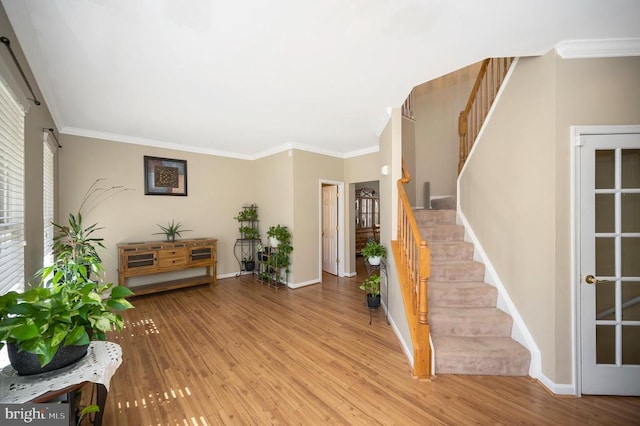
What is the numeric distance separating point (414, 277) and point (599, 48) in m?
2.21

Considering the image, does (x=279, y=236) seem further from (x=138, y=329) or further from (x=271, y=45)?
(x=271, y=45)

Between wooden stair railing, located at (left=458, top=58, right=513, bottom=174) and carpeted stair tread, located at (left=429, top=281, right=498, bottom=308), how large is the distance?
172cm

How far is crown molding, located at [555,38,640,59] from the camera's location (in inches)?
69.4

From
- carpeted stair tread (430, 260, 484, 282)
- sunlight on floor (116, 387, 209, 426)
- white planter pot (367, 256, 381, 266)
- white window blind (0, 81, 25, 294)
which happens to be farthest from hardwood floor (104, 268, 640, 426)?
white window blind (0, 81, 25, 294)

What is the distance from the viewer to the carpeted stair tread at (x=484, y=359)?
2.05 meters

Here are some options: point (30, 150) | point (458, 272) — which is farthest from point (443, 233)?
point (30, 150)

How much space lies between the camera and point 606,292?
1.85 metres

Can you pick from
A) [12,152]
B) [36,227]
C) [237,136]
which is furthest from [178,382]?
[237,136]

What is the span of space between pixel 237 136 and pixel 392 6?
3215mm

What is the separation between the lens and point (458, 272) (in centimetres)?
270

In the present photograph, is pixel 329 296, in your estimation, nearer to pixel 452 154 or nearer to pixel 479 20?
pixel 452 154

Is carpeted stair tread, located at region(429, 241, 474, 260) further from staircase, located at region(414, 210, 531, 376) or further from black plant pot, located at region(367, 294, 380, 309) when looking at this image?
black plant pot, located at region(367, 294, 380, 309)

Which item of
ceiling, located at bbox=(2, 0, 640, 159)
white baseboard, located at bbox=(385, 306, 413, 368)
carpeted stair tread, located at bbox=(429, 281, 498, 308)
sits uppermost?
ceiling, located at bbox=(2, 0, 640, 159)

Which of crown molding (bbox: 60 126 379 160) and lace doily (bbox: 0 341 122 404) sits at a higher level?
crown molding (bbox: 60 126 379 160)
